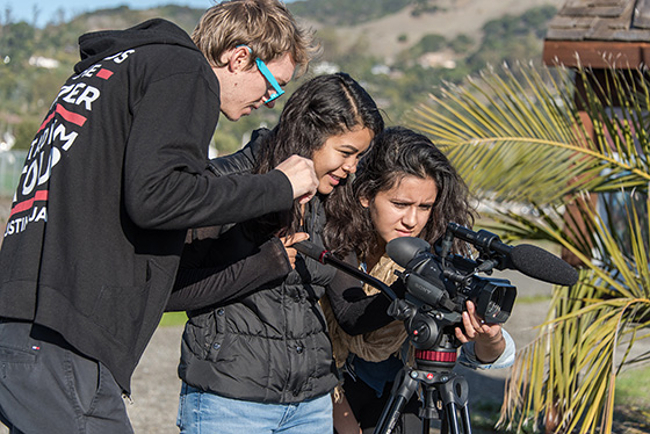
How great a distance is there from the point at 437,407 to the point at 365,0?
190m

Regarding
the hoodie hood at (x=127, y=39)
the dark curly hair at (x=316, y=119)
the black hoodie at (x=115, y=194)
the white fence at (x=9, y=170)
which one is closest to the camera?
the black hoodie at (x=115, y=194)

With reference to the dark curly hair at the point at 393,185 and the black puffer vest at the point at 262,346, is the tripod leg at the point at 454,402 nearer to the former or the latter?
the black puffer vest at the point at 262,346

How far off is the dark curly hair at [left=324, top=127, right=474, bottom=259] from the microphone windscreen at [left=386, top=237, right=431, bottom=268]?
0.52 meters

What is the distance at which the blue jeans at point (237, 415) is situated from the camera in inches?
90.4

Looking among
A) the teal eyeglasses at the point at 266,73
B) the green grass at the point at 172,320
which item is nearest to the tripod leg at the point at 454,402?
the teal eyeglasses at the point at 266,73

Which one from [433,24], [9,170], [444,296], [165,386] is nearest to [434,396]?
[444,296]

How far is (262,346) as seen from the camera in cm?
232

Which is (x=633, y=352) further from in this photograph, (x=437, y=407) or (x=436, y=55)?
(x=436, y=55)

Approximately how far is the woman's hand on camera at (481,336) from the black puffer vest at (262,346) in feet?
1.52

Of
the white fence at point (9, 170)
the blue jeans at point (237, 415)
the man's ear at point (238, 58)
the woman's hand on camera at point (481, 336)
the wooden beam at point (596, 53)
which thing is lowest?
the white fence at point (9, 170)

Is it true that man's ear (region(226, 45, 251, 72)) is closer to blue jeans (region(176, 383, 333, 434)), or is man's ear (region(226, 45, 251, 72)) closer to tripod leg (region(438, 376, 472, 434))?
blue jeans (region(176, 383, 333, 434))

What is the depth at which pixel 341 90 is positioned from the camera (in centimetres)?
260

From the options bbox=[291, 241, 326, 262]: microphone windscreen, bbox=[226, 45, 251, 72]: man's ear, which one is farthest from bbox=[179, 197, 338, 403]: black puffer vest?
bbox=[226, 45, 251, 72]: man's ear

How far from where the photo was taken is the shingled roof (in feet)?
18.3
